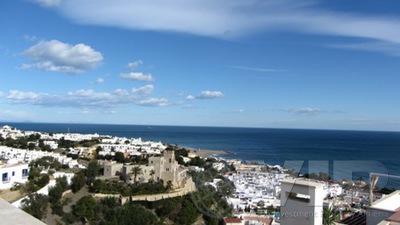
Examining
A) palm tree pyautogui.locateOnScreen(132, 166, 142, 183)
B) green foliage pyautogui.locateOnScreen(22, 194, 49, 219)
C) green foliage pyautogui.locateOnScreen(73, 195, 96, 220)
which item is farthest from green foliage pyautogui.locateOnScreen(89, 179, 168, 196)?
green foliage pyautogui.locateOnScreen(22, 194, 49, 219)

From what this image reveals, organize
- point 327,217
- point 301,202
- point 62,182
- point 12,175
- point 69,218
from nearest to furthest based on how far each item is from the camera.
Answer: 1. point 301,202
2. point 327,217
3. point 69,218
4. point 12,175
5. point 62,182

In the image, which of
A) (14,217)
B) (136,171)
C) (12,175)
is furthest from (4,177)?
(14,217)

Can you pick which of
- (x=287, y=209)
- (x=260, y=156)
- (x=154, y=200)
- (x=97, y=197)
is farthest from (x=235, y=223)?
(x=260, y=156)

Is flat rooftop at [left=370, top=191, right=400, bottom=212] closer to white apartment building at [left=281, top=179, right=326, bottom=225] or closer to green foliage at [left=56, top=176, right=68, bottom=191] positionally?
white apartment building at [left=281, top=179, right=326, bottom=225]

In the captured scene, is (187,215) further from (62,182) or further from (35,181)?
(35,181)

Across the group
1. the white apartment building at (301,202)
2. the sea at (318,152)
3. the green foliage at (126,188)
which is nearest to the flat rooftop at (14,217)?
the white apartment building at (301,202)

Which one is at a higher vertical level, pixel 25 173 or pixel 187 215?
pixel 25 173
